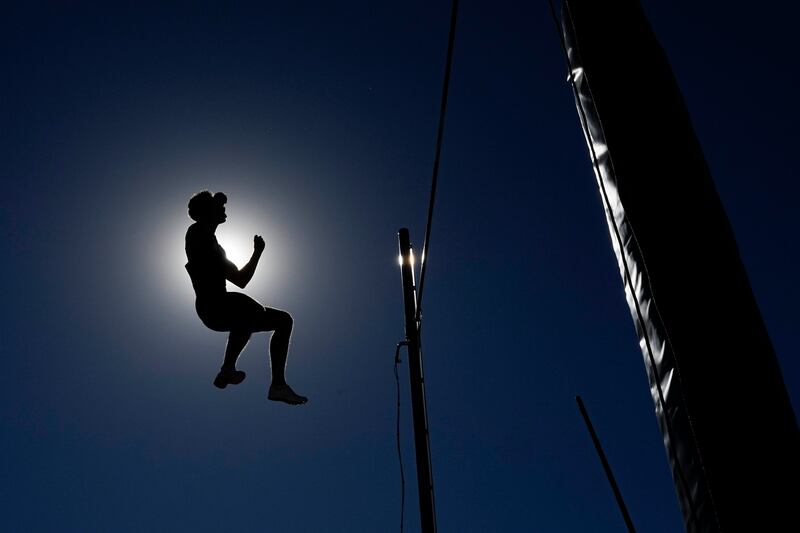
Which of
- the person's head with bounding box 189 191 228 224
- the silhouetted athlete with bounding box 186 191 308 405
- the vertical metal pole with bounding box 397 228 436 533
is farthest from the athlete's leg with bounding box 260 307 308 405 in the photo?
the vertical metal pole with bounding box 397 228 436 533

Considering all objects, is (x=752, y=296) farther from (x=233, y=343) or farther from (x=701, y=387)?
(x=233, y=343)

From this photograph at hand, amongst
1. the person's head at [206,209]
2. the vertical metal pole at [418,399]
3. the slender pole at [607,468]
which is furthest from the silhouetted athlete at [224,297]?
the slender pole at [607,468]

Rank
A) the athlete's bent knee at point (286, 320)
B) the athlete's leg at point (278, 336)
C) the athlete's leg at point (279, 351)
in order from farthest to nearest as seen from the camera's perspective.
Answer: the athlete's bent knee at point (286, 320), the athlete's leg at point (278, 336), the athlete's leg at point (279, 351)

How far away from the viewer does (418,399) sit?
6.32 metres

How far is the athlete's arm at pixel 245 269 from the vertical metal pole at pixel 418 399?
79.7 inches

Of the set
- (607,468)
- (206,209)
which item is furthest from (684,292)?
(206,209)

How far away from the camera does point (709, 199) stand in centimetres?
172

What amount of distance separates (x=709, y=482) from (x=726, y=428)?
0.43 feet

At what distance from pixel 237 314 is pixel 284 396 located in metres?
0.74

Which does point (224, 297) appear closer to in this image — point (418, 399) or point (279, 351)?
point (279, 351)

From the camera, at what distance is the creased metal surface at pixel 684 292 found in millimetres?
1464

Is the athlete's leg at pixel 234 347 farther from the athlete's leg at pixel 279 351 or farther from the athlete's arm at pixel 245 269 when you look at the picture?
the athlete's arm at pixel 245 269

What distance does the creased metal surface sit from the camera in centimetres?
146

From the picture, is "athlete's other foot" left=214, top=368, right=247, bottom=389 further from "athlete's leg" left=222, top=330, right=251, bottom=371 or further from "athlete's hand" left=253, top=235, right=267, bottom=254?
"athlete's hand" left=253, top=235, right=267, bottom=254
